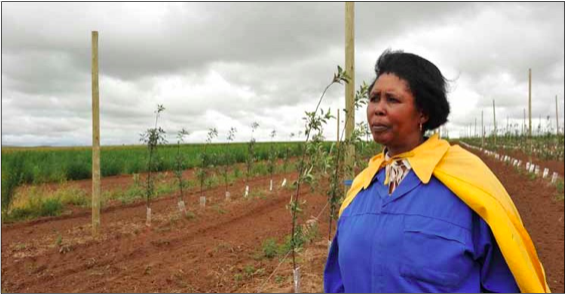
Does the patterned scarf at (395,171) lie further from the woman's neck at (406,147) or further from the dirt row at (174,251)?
the dirt row at (174,251)

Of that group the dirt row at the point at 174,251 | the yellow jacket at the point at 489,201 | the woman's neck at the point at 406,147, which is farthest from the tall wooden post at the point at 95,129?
the yellow jacket at the point at 489,201

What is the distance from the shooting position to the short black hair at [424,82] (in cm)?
159

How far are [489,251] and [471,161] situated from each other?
0.30m

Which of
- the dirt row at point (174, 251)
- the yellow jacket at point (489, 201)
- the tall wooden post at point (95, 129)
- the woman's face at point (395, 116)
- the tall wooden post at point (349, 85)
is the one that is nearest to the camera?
the yellow jacket at point (489, 201)

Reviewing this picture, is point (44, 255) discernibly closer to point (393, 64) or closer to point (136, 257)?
point (136, 257)

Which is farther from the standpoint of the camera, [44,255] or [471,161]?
[44,255]

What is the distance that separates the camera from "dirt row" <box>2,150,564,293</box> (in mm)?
5031

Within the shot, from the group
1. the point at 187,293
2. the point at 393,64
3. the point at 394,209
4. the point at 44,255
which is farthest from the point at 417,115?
the point at 44,255

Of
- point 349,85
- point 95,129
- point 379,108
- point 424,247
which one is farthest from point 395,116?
point 95,129

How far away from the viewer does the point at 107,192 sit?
1115 centimetres

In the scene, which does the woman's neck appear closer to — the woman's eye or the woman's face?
the woman's face

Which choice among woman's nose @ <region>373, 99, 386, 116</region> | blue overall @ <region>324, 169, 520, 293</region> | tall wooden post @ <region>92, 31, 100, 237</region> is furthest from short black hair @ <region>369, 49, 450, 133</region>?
tall wooden post @ <region>92, 31, 100, 237</region>

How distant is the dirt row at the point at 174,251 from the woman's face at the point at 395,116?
3.19m

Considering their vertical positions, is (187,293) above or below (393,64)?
below
